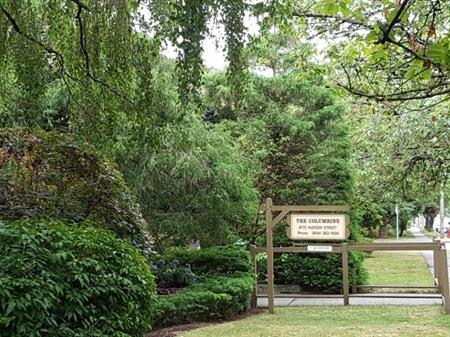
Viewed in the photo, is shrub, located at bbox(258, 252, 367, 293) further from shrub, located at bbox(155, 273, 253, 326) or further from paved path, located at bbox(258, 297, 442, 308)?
shrub, located at bbox(155, 273, 253, 326)

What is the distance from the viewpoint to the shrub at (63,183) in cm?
556

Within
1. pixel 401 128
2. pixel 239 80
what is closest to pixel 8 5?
pixel 239 80

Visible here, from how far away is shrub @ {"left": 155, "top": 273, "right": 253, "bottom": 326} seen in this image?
7.52 metres

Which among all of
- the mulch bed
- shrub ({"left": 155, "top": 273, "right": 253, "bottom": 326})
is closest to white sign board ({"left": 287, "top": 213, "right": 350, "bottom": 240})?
shrub ({"left": 155, "top": 273, "right": 253, "bottom": 326})

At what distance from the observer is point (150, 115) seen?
16.0ft

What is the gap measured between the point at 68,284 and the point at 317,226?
6.69 m

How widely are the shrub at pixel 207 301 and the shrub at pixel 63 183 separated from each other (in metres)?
1.71

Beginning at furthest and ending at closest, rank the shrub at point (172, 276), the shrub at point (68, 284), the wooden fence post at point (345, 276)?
the wooden fence post at point (345, 276), the shrub at point (172, 276), the shrub at point (68, 284)

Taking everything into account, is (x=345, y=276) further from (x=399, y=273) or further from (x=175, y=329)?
(x=399, y=273)

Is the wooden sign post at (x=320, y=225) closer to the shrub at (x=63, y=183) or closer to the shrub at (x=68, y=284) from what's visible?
the shrub at (x=63, y=183)

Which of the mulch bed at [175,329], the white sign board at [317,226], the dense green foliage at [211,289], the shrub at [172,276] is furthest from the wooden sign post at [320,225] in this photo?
the mulch bed at [175,329]

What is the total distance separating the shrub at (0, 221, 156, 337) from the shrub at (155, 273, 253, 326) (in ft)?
10.3

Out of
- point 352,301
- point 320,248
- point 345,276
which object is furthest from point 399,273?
point 320,248

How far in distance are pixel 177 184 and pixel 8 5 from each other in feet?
17.1
